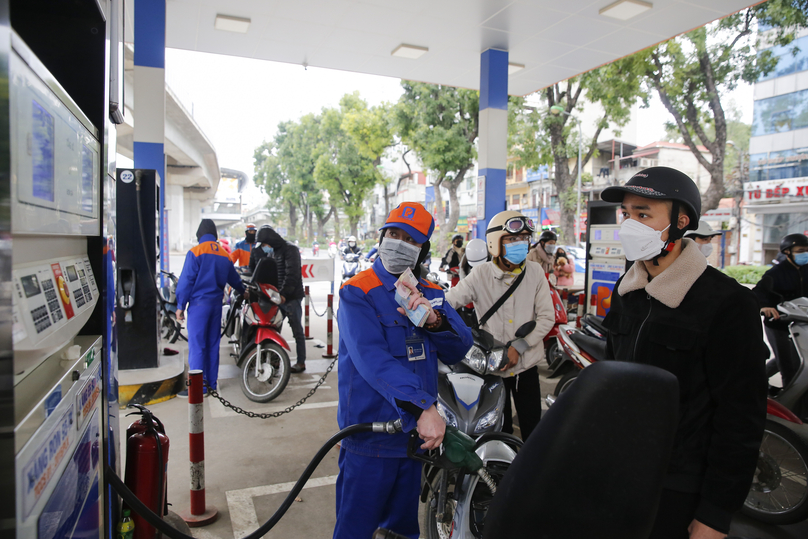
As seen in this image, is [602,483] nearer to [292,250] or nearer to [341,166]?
[292,250]

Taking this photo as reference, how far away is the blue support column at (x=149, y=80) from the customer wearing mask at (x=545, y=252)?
5.54m

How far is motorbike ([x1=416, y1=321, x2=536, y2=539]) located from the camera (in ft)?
7.89

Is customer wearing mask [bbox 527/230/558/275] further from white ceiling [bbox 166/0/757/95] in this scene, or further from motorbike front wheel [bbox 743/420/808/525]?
motorbike front wheel [bbox 743/420/808/525]

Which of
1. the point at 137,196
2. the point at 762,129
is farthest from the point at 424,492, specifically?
the point at 762,129

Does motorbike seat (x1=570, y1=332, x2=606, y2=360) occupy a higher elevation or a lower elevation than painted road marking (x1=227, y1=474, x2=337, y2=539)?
higher

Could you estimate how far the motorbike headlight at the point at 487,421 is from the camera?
276 centimetres

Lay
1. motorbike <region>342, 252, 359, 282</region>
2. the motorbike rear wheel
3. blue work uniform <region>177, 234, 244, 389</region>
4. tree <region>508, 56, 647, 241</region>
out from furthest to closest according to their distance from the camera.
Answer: motorbike <region>342, 252, 359, 282</region> < tree <region>508, 56, 647, 241</region> < the motorbike rear wheel < blue work uniform <region>177, 234, 244, 389</region>

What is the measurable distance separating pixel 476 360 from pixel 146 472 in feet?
5.92

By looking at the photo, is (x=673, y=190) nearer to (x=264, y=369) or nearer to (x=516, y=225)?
(x=516, y=225)

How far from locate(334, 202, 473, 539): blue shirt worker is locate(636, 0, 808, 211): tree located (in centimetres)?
1383

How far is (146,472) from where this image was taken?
2182mm

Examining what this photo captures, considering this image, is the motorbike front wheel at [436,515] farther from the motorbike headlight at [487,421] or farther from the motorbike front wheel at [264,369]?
the motorbike front wheel at [264,369]

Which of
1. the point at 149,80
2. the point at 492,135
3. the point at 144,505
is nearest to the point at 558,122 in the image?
the point at 492,135

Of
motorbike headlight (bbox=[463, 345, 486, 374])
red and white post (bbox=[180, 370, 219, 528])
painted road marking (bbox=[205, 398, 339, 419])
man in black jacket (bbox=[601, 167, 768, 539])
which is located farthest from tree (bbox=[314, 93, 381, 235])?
man in black jacket (bbox=[601, 167, 768, 539])
